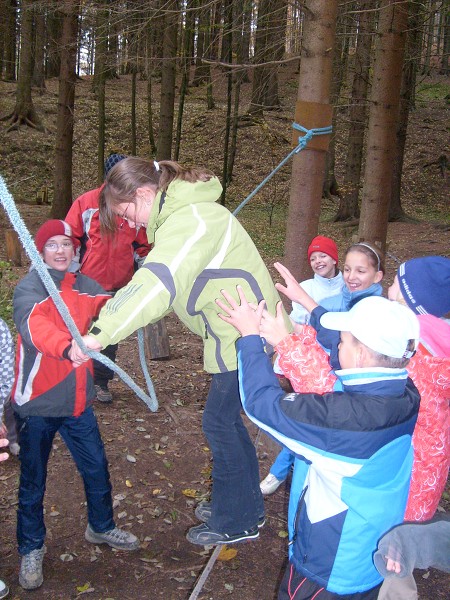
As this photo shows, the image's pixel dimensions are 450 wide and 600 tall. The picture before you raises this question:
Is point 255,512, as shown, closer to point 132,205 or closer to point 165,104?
point 132,205

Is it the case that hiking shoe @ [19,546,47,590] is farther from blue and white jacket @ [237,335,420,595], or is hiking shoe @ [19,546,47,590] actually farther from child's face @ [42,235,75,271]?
blue and white jacket @ [237,335,420,595]

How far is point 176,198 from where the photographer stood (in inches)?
101

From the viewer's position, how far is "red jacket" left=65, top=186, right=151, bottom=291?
15.1ft

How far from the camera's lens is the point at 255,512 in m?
3.11

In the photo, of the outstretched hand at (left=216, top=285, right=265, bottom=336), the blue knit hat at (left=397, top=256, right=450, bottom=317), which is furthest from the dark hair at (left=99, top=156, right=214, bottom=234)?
the blue knit hat at (left=397, top=256, right=450, bottom=317)

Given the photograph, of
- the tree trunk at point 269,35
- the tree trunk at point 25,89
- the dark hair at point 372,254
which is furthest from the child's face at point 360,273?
the tree trunk at point 25,89

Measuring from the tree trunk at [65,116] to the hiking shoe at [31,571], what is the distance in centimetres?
1086

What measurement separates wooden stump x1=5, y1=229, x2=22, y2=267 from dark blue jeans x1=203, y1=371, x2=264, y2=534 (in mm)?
8797

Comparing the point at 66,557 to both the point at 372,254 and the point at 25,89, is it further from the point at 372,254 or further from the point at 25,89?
the point at 25,89

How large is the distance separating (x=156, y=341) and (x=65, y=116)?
331 inches

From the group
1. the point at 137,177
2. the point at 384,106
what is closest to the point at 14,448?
the point at 137,177

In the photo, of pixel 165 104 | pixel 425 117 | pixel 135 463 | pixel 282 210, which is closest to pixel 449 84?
pixel 425 117

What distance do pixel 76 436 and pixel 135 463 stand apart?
1.22m

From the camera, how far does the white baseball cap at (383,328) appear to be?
72.9 inches
